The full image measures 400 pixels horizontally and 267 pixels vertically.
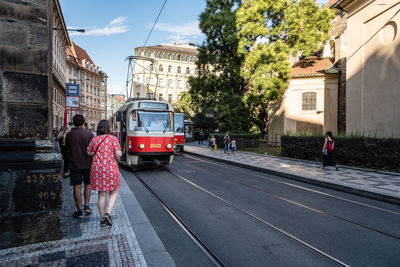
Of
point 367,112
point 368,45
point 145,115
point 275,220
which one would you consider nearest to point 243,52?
point 368,45

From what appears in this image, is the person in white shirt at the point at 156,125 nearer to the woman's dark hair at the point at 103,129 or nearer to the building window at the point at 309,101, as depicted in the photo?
the woman's dark hair at the point at 103,129

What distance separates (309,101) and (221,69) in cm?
900

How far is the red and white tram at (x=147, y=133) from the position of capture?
1091cm

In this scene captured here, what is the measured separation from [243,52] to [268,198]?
18051mm

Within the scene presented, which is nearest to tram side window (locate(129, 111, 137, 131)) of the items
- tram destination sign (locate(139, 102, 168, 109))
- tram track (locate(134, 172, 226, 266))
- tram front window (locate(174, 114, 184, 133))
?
tram destination sign (locate(139, 102, 168, 109))

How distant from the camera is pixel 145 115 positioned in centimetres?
1125

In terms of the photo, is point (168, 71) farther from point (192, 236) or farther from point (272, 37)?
point (192, 236)

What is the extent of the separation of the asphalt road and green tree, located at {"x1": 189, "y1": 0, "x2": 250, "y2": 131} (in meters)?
16.6

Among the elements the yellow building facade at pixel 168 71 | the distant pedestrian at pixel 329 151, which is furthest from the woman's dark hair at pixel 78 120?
the yellow building facade at pixel 168 71

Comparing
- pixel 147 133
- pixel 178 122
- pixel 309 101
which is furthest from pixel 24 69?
pixel 309 101

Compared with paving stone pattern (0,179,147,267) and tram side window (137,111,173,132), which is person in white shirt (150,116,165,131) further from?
paving stone pattern (0,179,147,267)

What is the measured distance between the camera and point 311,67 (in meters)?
27.8

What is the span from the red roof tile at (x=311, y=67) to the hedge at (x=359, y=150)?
11754 millimetres

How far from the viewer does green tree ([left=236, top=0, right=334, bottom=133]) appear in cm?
2191
